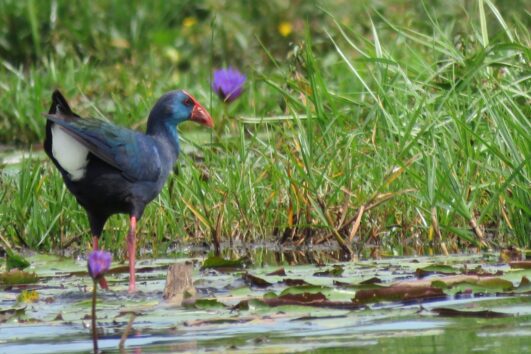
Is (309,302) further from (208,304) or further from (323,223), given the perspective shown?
(323,223)

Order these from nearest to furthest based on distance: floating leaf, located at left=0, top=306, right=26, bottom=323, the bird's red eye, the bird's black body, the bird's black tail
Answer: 1. floating leaf, located at left=0, top=306, right=26, bottom=323
2. the bird's black tail
3. the bird's black body
4. the bird's red eye

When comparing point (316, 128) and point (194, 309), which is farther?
A: point (316, 128)

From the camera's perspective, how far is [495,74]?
718cm

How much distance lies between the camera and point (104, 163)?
6.09 m

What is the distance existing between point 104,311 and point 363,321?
905mm

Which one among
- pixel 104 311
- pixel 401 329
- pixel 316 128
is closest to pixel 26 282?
pixel 104 311

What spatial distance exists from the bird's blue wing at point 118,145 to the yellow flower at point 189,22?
6.28m

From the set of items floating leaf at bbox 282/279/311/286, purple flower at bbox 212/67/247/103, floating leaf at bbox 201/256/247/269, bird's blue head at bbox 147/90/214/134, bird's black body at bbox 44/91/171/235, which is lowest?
floating leaf at bbox 282/279/311/286

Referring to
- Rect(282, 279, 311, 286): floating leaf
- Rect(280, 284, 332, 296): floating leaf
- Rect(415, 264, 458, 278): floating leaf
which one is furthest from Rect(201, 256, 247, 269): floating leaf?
Rect(280, 284, 332, 296): floating leaf

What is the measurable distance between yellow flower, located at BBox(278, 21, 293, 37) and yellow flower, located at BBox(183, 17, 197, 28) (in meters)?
0.78

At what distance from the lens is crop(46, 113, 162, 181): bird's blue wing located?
5.81m

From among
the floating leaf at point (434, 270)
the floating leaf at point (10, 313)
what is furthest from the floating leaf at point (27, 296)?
the floating leaf at point (434, 270)

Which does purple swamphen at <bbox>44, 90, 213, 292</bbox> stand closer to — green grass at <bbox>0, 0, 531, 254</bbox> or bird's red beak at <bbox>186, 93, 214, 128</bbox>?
green grass at <bbox>0, 0, 531, 254</bbox>

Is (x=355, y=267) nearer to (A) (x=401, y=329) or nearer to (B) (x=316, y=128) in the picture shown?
(A) (x=401, y=329)
